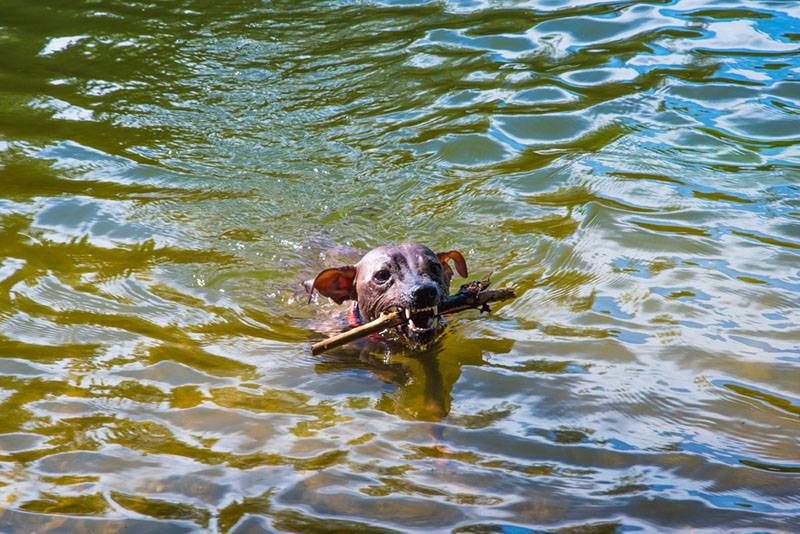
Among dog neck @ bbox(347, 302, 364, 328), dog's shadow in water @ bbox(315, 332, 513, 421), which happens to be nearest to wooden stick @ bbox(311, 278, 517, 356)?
dog's shadow in water @ bbox(315, 332, 513, 421)

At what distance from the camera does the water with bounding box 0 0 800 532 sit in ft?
15.6

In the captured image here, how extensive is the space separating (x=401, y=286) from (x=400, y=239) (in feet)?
8.48

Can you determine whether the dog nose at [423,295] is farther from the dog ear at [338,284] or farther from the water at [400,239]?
the dog ear at [338,284]

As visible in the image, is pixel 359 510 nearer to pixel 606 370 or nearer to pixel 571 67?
pixel 606 370

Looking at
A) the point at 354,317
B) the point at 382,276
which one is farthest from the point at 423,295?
the point at 354,317

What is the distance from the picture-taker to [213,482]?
15.7ft

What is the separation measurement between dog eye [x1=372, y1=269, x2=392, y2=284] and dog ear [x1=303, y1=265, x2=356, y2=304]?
1.41ft

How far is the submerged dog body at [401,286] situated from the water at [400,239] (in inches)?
13.9

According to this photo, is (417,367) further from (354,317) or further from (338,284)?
(338,284)

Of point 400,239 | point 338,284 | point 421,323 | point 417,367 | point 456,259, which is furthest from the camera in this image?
point 400,239

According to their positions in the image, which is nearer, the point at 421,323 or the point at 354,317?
the point at 421,323

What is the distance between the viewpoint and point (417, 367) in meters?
6.46

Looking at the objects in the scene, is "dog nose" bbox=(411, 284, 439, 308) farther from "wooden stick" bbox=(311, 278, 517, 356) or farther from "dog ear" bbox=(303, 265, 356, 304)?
"dog ear" bbox=(303, 265, 356, 304)

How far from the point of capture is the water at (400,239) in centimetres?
477
